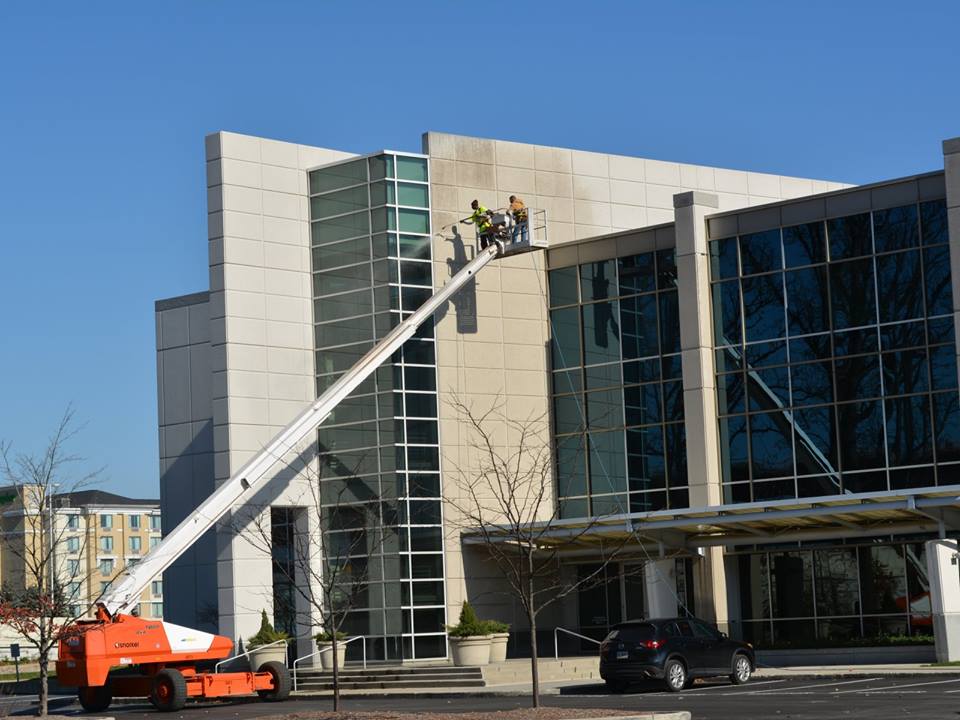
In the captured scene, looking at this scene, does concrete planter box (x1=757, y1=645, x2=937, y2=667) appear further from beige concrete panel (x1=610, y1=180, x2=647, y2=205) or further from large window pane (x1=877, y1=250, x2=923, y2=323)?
beige concrete panel (x1=610, y1=180, x2=647, y2=205)

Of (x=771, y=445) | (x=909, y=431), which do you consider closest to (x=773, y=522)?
(x=771, y=445)

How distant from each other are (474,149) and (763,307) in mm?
10061

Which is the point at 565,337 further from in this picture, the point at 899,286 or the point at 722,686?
the point at 722,686

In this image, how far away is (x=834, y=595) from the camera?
42406 millimetres

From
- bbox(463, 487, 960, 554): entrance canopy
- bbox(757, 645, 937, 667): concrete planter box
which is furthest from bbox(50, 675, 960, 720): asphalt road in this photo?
bbox(757, 645, 937, 667): concrete planter box

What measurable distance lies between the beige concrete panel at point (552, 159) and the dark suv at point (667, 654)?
1938 centimetres

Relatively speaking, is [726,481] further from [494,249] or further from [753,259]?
[494,249]

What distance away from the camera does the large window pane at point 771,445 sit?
4256 cm

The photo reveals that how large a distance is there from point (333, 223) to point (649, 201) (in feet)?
39.2

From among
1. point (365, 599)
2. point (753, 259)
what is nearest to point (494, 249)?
point (753, 259)

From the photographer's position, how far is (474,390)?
4594cm

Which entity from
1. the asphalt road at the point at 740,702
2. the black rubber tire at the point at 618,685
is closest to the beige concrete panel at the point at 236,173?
the asphalt road at the point at 740,702

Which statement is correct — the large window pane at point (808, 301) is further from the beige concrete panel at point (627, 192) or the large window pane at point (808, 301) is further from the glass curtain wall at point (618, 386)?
the beige concrete panel at point (627, 192)

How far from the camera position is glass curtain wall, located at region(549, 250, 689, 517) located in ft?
149
